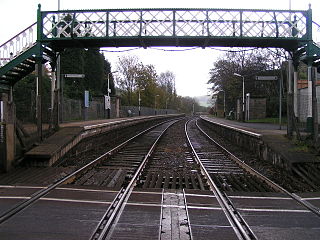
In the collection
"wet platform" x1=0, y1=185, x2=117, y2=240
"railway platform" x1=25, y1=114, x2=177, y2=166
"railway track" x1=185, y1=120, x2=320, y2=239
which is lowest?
"railway track" x1=185, y1=120, x2=320, y2=239

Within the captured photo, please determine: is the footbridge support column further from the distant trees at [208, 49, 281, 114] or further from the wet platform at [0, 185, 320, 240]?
the distant trees at [208, 49, 281, 114]

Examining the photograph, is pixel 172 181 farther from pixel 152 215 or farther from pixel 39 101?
pixel 39 101

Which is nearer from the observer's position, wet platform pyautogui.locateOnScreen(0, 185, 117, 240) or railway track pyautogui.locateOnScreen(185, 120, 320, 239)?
wet platform pyautogui.locateOnScreen(0, 185, 117, 240)

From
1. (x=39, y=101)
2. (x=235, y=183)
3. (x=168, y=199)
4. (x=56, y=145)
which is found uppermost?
(x=39, y=101)

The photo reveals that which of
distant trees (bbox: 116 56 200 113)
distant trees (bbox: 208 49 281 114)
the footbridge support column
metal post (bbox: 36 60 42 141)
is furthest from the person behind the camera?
distant trees (bbox: 116 56 200 113)

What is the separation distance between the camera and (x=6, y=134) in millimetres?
9812

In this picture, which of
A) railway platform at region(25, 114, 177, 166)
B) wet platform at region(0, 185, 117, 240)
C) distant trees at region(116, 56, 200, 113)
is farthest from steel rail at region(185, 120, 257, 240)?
distant trees at region(116, 56, 200, 113)

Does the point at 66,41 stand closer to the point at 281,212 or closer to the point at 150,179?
the point at 150,179

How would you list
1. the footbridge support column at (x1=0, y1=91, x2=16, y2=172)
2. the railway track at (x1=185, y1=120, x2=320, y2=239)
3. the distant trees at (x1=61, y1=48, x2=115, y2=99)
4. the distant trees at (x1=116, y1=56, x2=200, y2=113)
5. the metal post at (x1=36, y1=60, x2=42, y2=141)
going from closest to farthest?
the railway track at (x1=185, y1=120, x2=320, y2=239), the footbridge support column at (x1=0, y1=91, x2=16, y2=172), the metal post at (x1=36, y1=60, x2=42, y2=141), the distant trees at (x1=61, y1=48, x2=115, y2=99), the distant trees at (x1=116, y1=56, x2=200, y2=113)

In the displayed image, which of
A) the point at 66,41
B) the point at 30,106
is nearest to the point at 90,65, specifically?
the point at 30,106

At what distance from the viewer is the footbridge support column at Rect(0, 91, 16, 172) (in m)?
9.75

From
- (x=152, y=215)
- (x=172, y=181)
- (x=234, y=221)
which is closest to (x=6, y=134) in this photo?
(x=172, y=181)

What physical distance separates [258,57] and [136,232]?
4890cm

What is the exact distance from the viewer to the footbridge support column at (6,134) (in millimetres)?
9750
